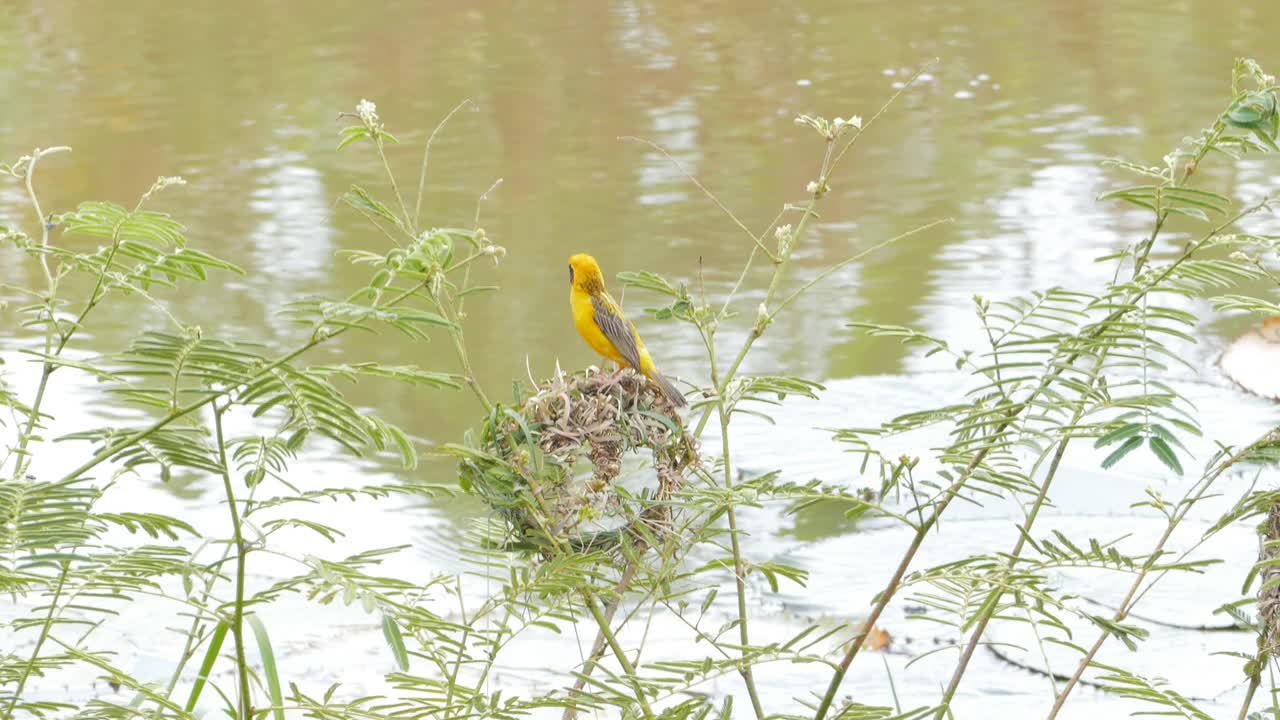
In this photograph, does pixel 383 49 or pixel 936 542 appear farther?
pixel 383 49

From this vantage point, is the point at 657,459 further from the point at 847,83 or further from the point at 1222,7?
the point at 1222,7

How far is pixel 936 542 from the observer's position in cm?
364

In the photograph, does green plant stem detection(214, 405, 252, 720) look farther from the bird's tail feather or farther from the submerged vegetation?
the bird's tail feather

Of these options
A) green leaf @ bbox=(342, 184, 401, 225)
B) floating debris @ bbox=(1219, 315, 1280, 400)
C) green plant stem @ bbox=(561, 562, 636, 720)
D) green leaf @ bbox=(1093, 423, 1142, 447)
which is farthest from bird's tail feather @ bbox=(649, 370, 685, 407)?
floating debris @ bbox=(1219, 315, 1280, 400)

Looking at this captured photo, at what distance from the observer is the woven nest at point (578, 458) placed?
60.7 inches

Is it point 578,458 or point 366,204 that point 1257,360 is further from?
point 366,204

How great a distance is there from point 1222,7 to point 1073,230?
462 centimetres

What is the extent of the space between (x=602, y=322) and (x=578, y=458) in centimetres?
41

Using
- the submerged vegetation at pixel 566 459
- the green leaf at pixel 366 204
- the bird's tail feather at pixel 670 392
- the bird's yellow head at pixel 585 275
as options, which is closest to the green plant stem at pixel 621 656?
the submerged vegetation at pixel 566 459

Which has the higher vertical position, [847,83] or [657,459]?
[657,459]

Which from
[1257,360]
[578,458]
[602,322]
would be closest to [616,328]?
[602,322]

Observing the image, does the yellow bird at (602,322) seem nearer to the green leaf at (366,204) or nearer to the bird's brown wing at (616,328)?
the bird's brown wing at (616,328)

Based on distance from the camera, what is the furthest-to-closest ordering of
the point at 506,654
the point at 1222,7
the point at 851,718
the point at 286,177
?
the point at 1222,7, the point at 286,177, the point at 506,654, the point at 851,718

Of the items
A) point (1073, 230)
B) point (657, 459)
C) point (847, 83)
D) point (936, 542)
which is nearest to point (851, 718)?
point (657, 459)
